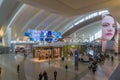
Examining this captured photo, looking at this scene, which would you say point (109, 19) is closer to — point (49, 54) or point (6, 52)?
point (49, 54)

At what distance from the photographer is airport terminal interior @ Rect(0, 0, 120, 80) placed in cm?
1501

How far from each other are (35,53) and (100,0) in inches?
851

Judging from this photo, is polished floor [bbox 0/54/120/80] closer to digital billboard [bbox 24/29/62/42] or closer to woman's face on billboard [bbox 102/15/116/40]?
woman's face on billboard [bbox 102/15/116/40]

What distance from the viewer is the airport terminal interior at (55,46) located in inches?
591

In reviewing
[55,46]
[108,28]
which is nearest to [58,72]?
[108,28]

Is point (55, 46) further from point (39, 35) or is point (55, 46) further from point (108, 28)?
point (108, 28)

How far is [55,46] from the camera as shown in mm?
34219

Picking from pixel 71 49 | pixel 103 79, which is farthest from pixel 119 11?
pixel 71 49

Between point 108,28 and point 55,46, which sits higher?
point 108,28

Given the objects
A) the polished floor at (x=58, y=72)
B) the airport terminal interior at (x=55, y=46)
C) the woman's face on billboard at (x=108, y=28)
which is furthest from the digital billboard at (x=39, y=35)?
the woman's face on billboard at (x=108, y=28)

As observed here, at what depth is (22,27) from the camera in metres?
48.8

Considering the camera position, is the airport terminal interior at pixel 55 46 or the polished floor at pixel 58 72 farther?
the polished floor at pixel 58 72

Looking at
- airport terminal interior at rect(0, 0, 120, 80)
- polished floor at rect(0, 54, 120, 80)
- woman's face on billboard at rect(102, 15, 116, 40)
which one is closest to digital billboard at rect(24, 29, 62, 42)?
airport terminal interior at rect(0, 0, 120, 80)

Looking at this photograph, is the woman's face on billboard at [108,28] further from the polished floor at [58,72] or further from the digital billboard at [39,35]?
the digital billboard at [39,35]
